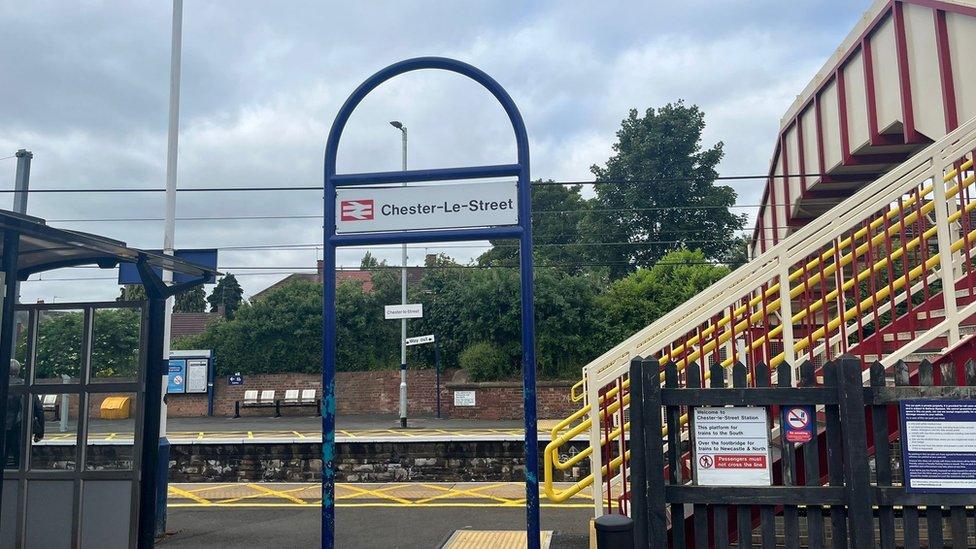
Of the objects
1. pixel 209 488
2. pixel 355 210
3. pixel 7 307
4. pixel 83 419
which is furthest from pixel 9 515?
pixel 209 488

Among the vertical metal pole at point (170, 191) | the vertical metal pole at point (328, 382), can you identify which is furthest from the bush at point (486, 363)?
the vertical metal pole at point (328, 382)

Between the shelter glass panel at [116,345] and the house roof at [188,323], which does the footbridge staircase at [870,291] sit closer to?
the shelter glass panel at [116,345]

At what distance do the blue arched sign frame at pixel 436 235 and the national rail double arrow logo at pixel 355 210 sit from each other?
8 centimetres

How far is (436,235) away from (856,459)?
3.00 m

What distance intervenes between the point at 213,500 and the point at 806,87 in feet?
35.4

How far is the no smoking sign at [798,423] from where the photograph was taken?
4.18 metres

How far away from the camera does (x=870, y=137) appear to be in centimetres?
904

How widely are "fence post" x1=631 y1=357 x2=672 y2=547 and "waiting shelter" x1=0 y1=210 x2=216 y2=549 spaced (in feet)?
13.9

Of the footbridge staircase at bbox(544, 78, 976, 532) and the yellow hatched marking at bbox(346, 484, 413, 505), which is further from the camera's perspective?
the yellow hatched marking at bbox(346, 484, 413, 505)

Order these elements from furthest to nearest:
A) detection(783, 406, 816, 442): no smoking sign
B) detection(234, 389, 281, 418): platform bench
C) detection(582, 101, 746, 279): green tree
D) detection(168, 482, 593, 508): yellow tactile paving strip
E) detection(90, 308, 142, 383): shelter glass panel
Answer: detection(582, 101, 746, 279): green tree, detection(234, 389, 281, 418): platform bench, detection(168, 482, 593, 508): yellow tactile paving strip, detection(90, 308, 142, 383): shelter glass panel, detection(783, 406, 816, 442): no smoking sign

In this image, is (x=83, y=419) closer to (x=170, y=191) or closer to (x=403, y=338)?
(x=170, y=191)

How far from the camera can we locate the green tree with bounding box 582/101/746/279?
118 ft

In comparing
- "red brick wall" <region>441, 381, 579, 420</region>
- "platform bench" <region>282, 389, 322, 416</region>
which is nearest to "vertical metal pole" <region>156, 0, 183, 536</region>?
"red brick wall" <region>441, 381, 579, 420</region>

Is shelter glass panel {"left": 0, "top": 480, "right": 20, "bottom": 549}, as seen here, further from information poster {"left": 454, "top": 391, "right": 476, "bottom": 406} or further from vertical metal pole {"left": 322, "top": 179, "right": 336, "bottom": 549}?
information poster {"left": 454, "top": 391, "right": 476, "bottom": 406}
